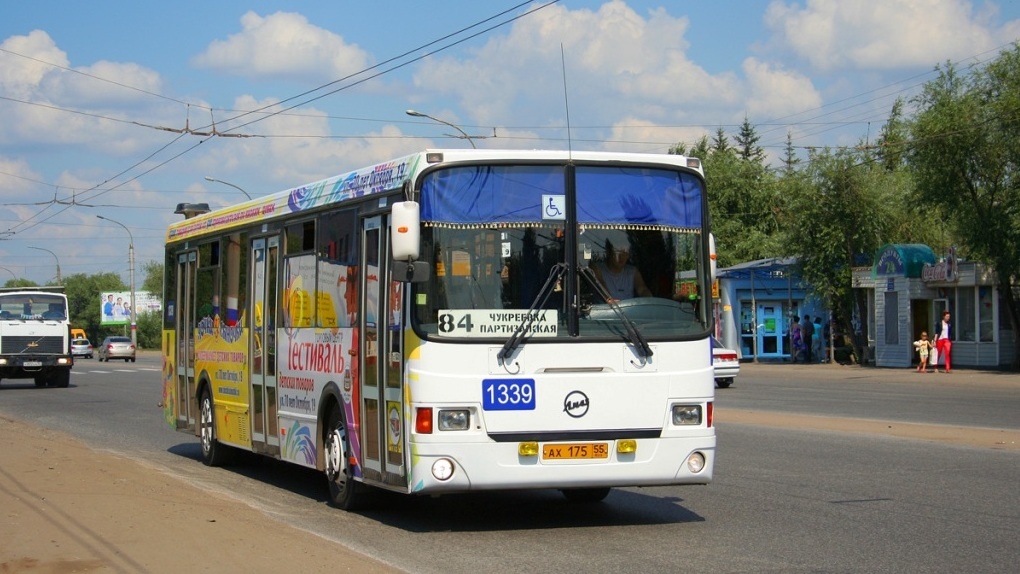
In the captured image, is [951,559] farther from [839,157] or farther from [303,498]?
[839,157]

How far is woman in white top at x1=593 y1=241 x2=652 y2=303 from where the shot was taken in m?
9.74

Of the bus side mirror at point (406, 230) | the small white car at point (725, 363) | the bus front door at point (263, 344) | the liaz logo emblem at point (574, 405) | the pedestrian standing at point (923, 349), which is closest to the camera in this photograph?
the bus side mirror at point (406, 230)

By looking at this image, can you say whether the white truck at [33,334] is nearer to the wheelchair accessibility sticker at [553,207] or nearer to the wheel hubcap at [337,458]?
the wheel hubcap at [337,458]

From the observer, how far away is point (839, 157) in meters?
47.5

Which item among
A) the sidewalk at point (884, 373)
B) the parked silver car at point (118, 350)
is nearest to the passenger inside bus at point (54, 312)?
the sidewalk at point (884, 373)

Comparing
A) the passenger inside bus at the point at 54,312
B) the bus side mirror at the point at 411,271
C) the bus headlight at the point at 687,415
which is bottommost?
the bus headlight at the point at 687,415

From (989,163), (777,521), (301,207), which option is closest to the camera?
(777,521)

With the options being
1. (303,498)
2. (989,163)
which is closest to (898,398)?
(989,163)

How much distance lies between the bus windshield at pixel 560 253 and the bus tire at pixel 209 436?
21.7ft

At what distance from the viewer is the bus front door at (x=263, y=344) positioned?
42.4 feet

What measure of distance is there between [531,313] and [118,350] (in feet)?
225

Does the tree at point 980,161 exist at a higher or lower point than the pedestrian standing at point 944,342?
higher

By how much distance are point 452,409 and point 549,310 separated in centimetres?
105

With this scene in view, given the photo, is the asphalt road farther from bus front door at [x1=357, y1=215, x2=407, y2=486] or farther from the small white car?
the small white car
